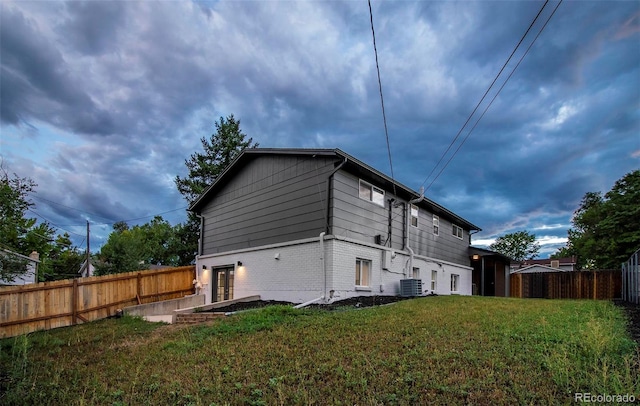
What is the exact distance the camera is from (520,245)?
2378 inches

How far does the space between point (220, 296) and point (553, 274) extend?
1845 cm

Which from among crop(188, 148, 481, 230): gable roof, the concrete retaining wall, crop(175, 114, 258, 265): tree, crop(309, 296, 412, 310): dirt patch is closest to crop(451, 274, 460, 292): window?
crop(188, 148, 481, 230): gable roof

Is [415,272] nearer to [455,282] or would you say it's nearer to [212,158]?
[455,282]

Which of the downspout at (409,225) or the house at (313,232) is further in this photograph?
the downspout at (409,225)

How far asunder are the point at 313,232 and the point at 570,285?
53.7 ft

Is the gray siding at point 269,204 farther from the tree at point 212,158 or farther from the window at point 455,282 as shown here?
the tree at point 212,158

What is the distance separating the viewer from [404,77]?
10.1 metres

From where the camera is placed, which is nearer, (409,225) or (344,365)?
(344,365)

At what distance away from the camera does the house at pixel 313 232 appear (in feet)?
39.7

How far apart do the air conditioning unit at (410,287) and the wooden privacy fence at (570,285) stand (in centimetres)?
1131

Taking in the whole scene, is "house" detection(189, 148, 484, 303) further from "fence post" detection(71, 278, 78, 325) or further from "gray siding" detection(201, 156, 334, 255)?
"fence post" detection(71, 278, 78, 325)

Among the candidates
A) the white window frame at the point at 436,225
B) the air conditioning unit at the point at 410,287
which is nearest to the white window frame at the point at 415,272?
the air conditioning unit at the point at 410,287

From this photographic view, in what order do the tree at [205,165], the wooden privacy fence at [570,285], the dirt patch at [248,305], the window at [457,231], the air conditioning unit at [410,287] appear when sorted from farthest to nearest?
the tree at [205,165] < the window at [457,231] < the wooden privacy fence at [570,285] < the air conditioning unit at [410,287] < the dirt patch at [248,305]

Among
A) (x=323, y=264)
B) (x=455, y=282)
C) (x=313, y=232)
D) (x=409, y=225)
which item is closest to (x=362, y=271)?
(x=323, y=264)
